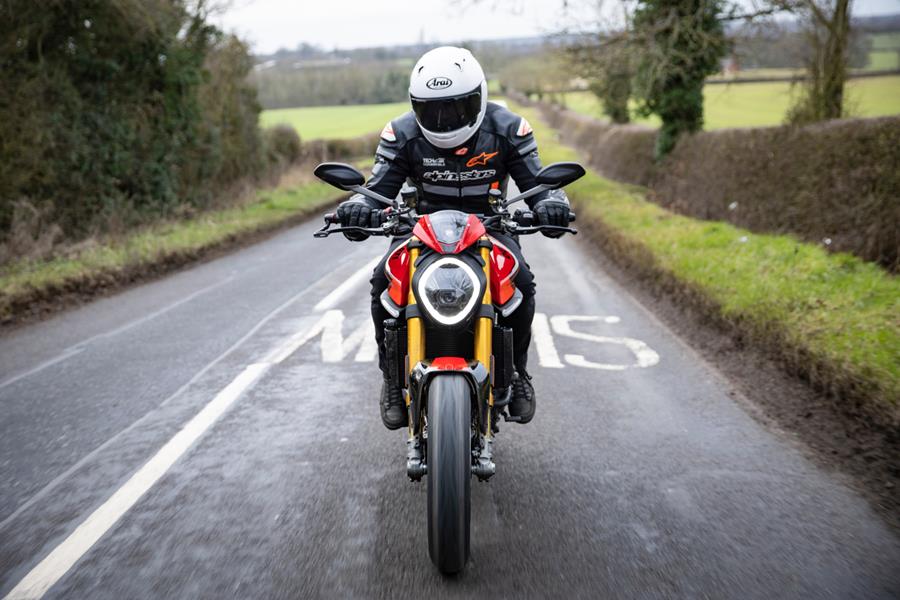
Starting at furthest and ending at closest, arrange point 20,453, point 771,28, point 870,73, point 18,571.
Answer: point 771,28
point 870,73
point 20,453
point 18,571

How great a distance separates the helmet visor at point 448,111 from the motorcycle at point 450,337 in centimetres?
42

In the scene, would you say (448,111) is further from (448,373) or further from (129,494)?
(129,494)

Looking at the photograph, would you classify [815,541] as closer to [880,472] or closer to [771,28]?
[880,472]

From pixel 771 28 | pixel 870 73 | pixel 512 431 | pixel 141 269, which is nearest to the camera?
pixel 512 431

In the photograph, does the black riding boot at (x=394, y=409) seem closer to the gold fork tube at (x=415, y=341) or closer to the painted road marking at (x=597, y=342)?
the gold fork tube at (x=415, y=341)

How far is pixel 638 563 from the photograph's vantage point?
10.4 ft

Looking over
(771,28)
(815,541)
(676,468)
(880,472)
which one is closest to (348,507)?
(676,468)

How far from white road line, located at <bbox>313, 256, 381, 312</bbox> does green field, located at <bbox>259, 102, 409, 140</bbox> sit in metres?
34.6

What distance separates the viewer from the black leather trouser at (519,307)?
382 cm

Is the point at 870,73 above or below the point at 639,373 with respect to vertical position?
above

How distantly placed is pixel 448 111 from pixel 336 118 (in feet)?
208

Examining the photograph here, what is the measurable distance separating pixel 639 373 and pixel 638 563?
3.09 m

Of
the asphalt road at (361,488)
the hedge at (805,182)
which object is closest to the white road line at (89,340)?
the asphalt road at (361,488)

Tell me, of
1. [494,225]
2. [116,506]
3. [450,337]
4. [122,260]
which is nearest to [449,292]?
[450,337]
